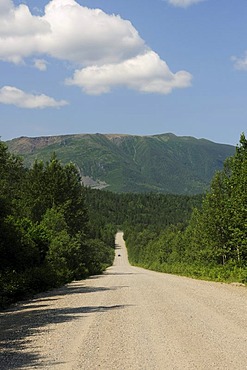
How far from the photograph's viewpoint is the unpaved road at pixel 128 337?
8.83 meters

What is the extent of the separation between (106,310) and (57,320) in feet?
8.73

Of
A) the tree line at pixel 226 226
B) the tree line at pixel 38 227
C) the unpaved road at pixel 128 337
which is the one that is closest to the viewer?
the unpaved road at pixel 128 337

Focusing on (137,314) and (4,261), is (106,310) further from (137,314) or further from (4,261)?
(4,261)

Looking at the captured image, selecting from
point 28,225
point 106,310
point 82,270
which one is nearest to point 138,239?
point 82,270

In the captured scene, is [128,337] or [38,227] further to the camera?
[38,227]

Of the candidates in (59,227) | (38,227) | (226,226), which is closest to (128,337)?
(38,227)

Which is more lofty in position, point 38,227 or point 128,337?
point 38,227

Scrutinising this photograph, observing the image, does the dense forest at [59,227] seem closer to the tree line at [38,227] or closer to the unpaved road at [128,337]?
the tree line at [38,227]

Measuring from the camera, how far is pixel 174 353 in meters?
9.46

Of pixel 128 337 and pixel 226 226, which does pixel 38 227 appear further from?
pixel 128 337

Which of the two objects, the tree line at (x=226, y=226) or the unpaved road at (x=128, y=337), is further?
the tree line at (x=226, y=226)

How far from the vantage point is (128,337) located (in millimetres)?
11445

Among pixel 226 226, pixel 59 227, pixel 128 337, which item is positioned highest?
pixel 226 226

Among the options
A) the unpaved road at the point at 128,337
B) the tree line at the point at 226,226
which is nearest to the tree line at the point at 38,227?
the unpaved road at the point at 128,337
